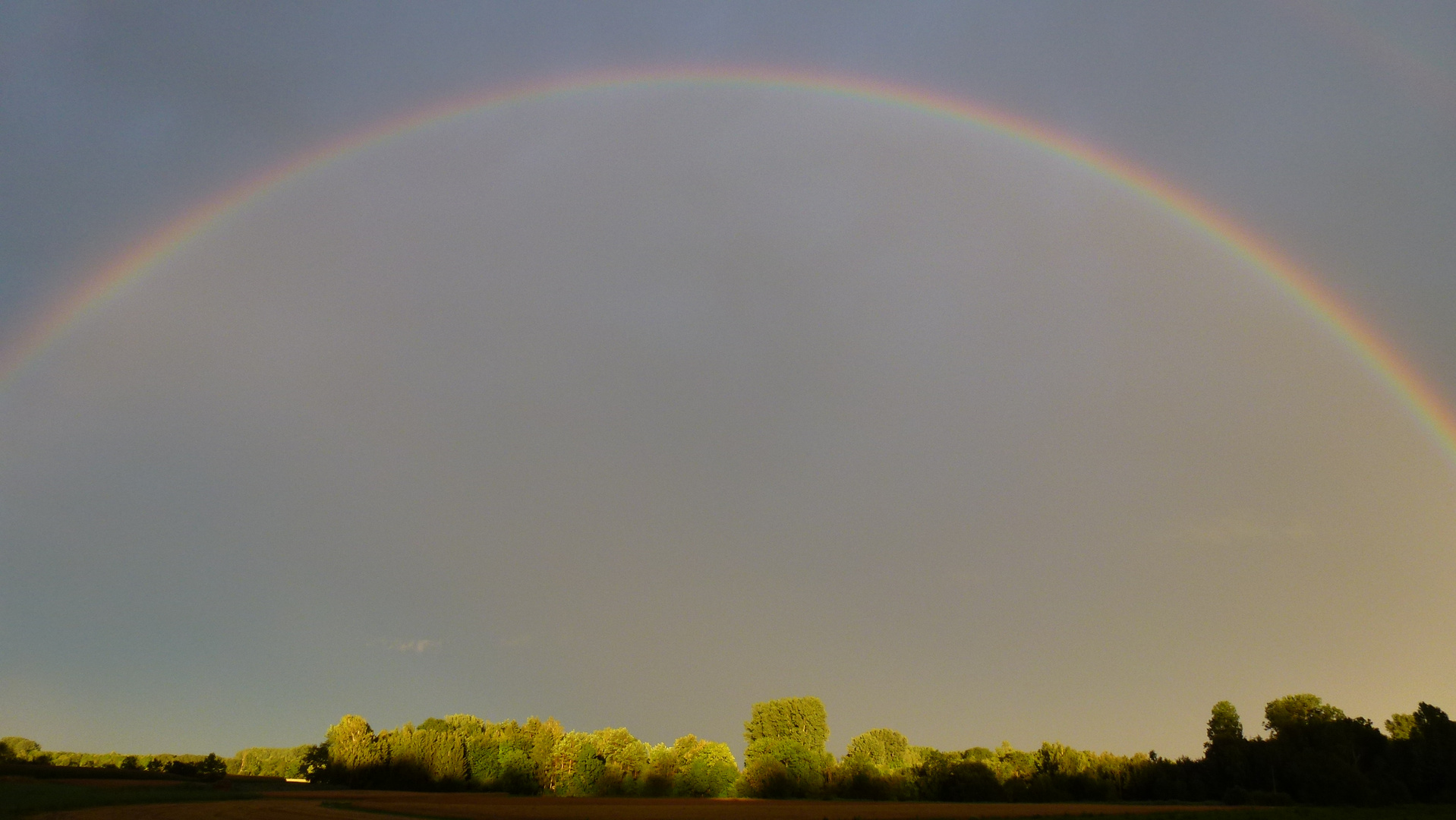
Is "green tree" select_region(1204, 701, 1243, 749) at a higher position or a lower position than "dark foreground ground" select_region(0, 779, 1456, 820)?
higher

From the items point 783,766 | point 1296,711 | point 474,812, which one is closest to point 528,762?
point 783,766

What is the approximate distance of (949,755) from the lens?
10325 cm

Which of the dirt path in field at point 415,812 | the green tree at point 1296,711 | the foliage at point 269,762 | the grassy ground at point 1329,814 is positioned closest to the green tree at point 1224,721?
the green tree at point 1296,711

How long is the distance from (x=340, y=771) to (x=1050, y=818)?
8449cm

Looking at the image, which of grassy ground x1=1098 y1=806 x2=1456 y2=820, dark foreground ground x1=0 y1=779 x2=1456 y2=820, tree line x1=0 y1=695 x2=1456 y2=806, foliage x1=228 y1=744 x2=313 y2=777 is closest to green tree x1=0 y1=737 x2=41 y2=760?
foliage x1=228 y1=744 x2=313 y2=777

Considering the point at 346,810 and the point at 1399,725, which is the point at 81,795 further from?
the point at 1399,725

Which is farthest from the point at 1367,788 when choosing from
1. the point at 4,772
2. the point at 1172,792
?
the point at 4,772

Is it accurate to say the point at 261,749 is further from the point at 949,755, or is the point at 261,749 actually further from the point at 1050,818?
the point at 1050,818

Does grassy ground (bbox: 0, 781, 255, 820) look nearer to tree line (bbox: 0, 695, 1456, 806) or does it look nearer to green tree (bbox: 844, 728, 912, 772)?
tree line (bbox: 0, 695, 1456, 806)

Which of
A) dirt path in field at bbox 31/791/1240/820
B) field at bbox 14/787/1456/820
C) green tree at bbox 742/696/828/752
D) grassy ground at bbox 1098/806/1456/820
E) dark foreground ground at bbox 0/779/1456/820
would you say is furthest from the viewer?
green tree at bbox 742/696/828/752

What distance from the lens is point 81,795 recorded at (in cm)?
5416

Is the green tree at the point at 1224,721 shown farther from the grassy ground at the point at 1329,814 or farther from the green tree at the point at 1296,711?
the grassy ground at the point at 1329,814

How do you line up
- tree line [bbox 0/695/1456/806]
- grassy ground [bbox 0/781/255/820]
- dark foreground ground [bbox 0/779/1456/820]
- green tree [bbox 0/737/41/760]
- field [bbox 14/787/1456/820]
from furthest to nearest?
green tree [bbox 0/737/41/760], tree line [bbox 0/695/1456/806], grassy ground [bbox 0/781/255/820], dark foreground ground [bbox 0/779/1456/820], field [bbox 14/787/1456/820]

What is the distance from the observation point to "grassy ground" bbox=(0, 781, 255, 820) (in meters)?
44.4
